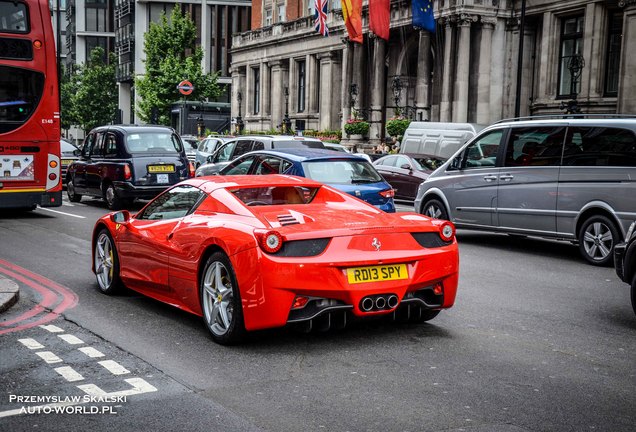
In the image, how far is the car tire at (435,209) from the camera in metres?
15.1

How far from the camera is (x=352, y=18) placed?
4275cm

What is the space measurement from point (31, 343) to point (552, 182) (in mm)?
8446

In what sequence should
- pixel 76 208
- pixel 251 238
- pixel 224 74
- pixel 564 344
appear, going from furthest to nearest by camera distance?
1. pixel 224 74
2. pixel 76 208
3. pixel 564 344
4. pixel 251 238

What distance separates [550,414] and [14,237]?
11.4m

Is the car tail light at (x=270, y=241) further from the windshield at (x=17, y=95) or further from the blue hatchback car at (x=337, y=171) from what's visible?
the windshield at (x=17, y=95)

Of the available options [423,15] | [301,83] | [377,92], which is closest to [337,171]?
[423,15]

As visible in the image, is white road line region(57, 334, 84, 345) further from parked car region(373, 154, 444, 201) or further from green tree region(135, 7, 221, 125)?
green tree region(135, 7, 221, 125)

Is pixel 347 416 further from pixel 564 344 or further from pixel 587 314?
pixel 587 314

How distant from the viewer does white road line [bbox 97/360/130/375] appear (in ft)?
19.2

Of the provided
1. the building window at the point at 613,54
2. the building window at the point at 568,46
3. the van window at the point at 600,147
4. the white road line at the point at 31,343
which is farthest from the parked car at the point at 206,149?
the white road line at the point at 31,343

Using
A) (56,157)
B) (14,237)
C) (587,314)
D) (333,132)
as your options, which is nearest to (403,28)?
(333,132)

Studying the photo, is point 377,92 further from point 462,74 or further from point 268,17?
point 268,17

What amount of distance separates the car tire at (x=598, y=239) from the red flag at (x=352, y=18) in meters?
31.3

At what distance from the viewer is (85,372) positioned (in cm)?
586
